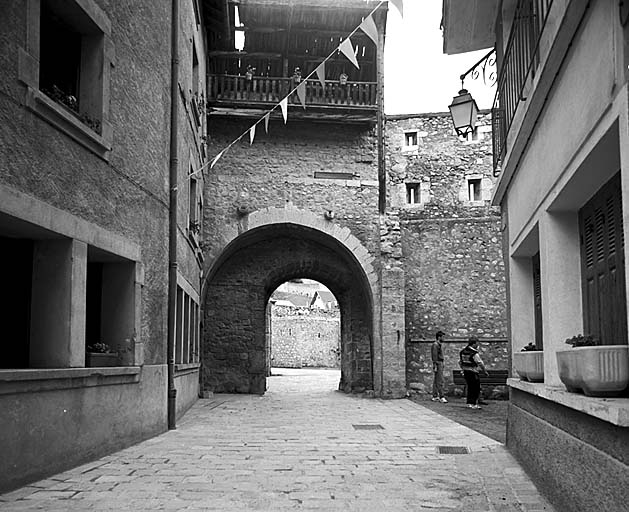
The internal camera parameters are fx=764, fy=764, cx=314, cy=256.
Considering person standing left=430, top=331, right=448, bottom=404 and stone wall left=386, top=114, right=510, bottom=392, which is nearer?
person standing left=430, top=331, right=448, bottom=404

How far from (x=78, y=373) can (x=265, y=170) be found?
37.0ft

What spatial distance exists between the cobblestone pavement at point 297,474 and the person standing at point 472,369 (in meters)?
3.21

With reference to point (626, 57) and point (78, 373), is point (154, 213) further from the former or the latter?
point (626, 57)

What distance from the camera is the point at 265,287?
19.1m

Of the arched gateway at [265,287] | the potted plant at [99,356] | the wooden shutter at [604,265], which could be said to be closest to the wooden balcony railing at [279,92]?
the arched gateway at [265,287]

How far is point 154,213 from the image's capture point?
980 cm

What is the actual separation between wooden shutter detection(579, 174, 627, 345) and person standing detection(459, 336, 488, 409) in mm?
9121

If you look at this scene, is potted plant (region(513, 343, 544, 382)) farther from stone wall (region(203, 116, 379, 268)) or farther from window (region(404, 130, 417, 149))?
window (region(404, 130, 417, 149))

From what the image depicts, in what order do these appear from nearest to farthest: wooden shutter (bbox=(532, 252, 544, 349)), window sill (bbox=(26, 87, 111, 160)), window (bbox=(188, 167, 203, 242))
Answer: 1. window sill (bbox=(26, 87, 111, 160))
2. wooden shutter (bbox=(532, 252, 544, 349))
3. window (bbox=(188, 167, 203, 242))

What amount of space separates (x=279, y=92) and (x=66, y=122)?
11468mm

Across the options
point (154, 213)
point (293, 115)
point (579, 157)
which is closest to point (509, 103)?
point (579, 157)

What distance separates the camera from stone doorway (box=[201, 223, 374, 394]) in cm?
1848

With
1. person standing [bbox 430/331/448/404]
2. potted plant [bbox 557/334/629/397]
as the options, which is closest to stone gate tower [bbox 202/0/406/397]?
person standing [bbox 430/331/448/404]

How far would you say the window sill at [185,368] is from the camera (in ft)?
39.0
